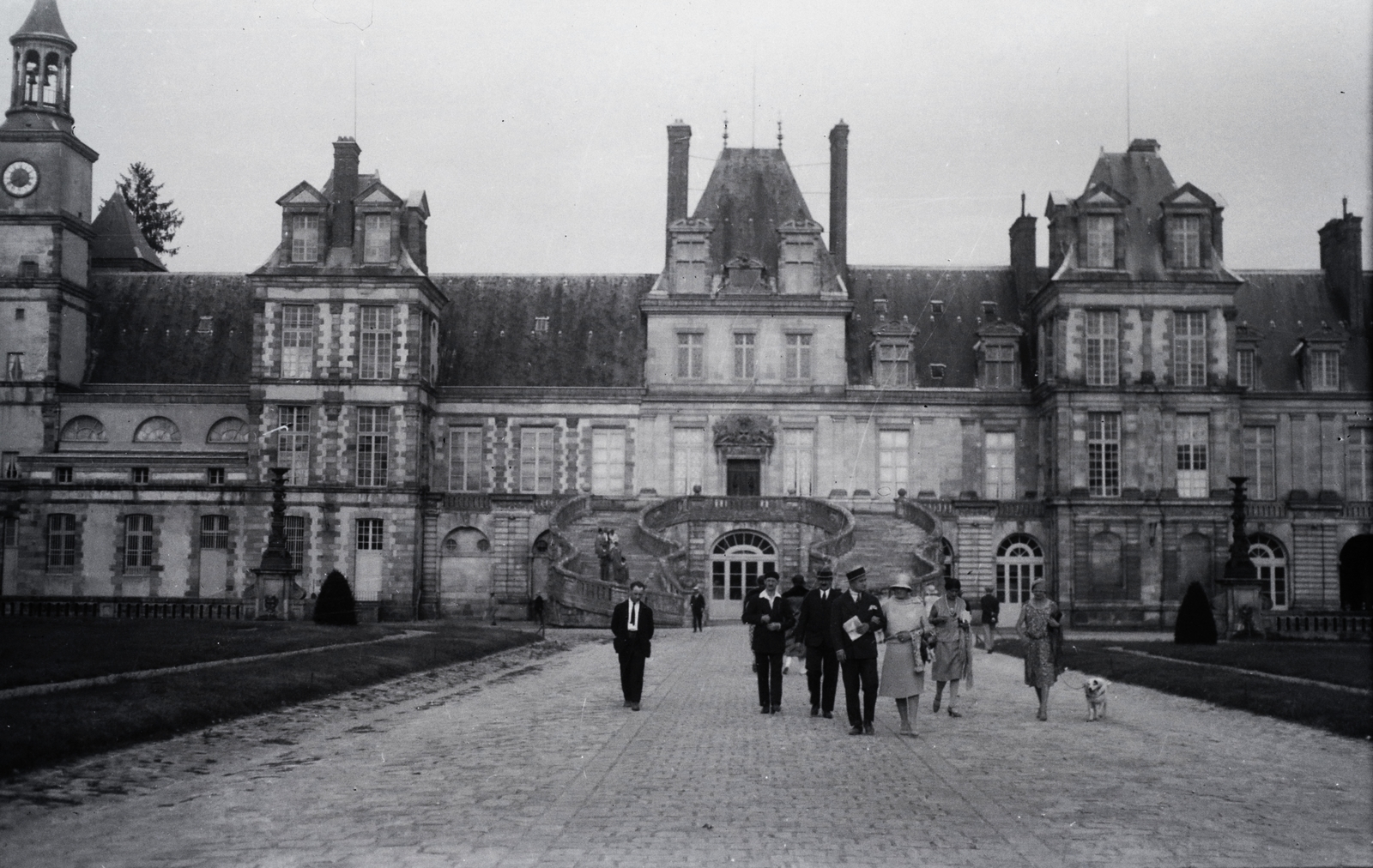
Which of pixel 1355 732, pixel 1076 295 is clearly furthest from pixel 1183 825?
pixel 1076 295

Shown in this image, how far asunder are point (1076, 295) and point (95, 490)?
31.1 metres

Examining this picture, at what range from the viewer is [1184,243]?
46.0 meters

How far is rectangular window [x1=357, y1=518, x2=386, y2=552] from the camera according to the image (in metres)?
45.8

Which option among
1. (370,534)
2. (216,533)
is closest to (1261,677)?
(370,534)

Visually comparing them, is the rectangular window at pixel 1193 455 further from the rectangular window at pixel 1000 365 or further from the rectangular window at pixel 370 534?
the rectangular window at pixel 370 534

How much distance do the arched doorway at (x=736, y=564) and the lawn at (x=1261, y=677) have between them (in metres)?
→ 13.0

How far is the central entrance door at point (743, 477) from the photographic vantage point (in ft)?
158

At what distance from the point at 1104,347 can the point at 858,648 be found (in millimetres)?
32455

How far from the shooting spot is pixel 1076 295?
45.6m

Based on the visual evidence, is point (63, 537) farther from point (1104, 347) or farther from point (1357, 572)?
point (1357, 572)

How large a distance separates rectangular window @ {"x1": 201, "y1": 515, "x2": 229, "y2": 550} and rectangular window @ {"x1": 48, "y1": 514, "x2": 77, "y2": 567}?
12.8ft

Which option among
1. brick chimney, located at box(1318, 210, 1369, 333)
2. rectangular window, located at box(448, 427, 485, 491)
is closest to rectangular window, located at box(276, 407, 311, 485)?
rectangular window, located at box(448, 427, 485, 491)

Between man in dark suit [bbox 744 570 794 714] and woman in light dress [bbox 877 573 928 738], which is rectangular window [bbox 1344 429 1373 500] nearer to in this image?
man in dark suit [bbox 744 570 794 714]

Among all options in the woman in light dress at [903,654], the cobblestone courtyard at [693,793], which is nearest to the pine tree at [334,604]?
the cobblestone courtyard at [693,793]
